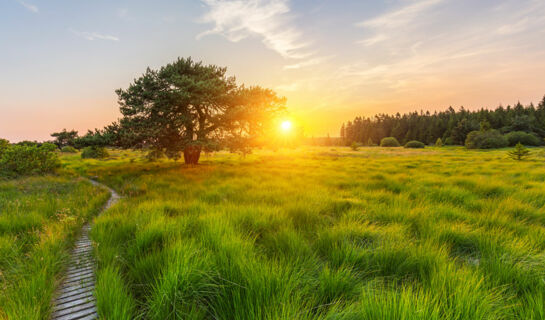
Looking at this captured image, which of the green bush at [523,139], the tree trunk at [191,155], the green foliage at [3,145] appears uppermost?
the green foliage at [3,145]

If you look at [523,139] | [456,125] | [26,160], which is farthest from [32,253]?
[456,125]

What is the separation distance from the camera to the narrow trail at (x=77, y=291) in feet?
7.09

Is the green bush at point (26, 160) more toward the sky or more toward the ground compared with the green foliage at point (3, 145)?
more toward the ground

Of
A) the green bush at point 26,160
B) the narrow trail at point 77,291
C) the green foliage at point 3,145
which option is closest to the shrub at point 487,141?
the narrow trail at point 77,291

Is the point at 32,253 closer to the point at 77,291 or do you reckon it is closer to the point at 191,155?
the point at 77,291

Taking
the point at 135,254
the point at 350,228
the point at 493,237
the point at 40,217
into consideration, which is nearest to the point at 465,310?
the point at 350,228

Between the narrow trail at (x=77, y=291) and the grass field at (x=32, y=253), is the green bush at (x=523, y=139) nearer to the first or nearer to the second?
the narrow trail at (x=77, y=291)

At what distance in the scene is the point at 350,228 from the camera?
3.71 m

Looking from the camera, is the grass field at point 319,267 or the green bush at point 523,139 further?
the green bush at point 523,139

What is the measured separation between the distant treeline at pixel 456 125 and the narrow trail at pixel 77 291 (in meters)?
92.8

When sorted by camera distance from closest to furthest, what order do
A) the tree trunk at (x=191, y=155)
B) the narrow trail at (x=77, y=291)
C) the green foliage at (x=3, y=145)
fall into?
1. the narrow trail at (x=77, y=291)
2. the green foliage at (x=3, y=145)
3. the tree trunk at (x=191, y=155)

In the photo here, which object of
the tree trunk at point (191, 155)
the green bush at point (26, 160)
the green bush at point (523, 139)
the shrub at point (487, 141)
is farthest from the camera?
the green bush at point (523, 139)

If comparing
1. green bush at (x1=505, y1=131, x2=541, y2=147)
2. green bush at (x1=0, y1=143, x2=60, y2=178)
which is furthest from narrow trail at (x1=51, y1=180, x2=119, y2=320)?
green bush at (x1=505, y1=131, x2=541, y2=147)

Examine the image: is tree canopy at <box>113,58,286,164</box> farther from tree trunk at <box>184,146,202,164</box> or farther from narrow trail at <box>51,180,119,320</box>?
narrow trail at <box>51,180,119,320</box>
